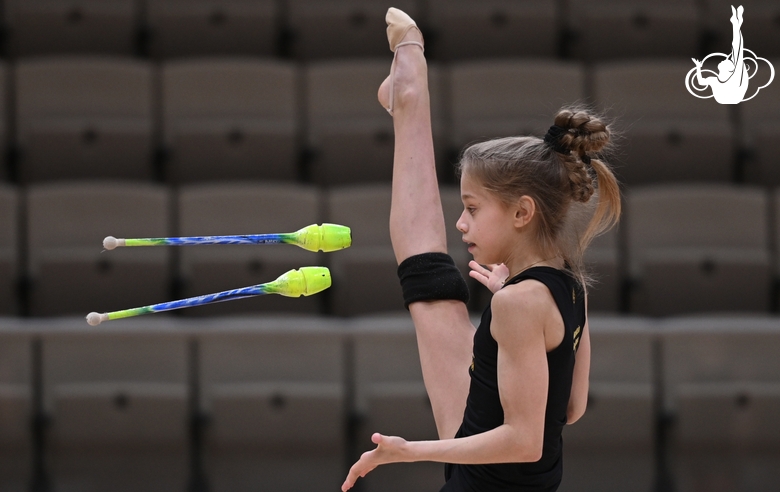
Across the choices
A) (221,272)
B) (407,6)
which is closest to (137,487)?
(221,272)

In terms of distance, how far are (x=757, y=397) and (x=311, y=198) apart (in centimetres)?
96

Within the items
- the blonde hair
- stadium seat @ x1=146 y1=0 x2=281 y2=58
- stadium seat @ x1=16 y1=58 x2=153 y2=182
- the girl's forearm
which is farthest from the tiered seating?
the girl's forearm

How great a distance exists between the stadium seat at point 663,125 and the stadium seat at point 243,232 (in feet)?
2.49

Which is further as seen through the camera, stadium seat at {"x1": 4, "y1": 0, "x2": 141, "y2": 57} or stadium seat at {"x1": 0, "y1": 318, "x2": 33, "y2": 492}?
stadium seat at {"x1": 4, "y1": 0, "x2": 141, "y2": 57}

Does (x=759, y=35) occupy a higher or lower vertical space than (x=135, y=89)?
higher

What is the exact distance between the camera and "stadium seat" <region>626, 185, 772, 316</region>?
213 cm

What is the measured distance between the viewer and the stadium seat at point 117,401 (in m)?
1.87

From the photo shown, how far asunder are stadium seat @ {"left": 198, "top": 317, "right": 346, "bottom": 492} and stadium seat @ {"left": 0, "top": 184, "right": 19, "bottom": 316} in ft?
1.52

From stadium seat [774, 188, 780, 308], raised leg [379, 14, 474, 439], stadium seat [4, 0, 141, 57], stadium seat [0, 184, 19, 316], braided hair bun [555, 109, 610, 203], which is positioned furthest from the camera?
stadium seat [4, 0, 141, 57]

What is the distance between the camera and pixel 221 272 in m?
2.08

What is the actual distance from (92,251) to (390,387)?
27.2 inches

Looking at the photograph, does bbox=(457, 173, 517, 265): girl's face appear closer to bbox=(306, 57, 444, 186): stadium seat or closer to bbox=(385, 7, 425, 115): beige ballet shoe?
bbox=(385, 7, 425, 115): beige ballet shoe

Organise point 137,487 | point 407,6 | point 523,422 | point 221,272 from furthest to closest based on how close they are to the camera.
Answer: point 407,6
point 221,272
point 137,487
point 523,422

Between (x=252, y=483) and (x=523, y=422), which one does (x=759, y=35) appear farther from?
(x=523, y=422)
